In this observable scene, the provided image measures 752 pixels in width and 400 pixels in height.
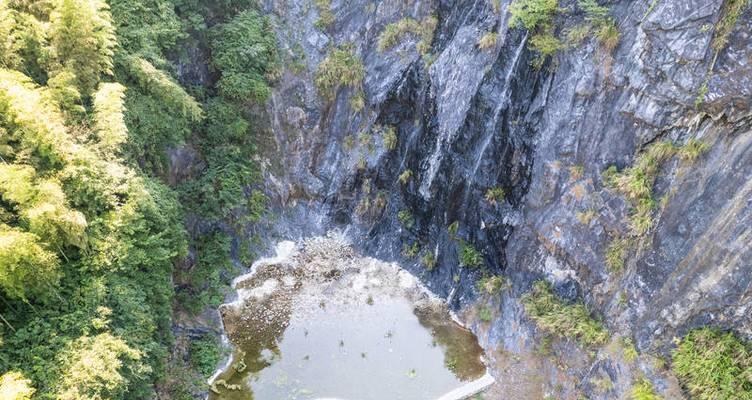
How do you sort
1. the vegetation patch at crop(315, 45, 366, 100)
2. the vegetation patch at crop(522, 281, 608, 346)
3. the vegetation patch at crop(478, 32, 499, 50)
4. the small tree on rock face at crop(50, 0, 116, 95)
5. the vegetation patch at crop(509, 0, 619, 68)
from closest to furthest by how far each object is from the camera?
the small tree on rock face at crop(50, 0, 116, 95)
the vegetation patch at crop(509, 0, 619, 68)
the vegetation patch at crop(522, 281, 608, 346)
the vegetation patch at crop(478, 32, 499, 50)
the vegetation patch at crop(315, 45, 366, 100)

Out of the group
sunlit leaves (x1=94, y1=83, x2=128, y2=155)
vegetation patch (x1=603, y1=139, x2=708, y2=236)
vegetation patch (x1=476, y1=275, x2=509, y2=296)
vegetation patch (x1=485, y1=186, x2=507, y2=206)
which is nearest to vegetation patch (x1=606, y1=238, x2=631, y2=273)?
vegetation patch (x1=603, y1=139, x2=708, y2=236)

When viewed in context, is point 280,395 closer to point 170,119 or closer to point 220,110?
point 170,119

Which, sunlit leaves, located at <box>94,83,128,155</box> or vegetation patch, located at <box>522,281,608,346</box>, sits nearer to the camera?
sunlit leaves, located at <box>94,83,128,155</box>

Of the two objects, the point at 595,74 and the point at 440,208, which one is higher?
the point at 595,74

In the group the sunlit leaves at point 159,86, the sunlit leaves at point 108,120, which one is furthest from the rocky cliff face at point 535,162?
the sunlit leaves at point 108,120

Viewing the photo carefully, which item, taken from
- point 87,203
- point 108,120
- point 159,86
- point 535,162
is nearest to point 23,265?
point 87,203

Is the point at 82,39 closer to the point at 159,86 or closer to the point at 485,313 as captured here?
the point at 159,86

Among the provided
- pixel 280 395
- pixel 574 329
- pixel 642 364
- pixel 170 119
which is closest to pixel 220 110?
pixel 170 119

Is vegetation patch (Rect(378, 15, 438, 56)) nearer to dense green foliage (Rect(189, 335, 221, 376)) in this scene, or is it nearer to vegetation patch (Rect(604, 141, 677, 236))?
vegetation patch (Rect(604, 141, 677, 236))
